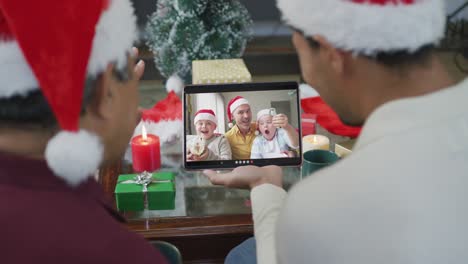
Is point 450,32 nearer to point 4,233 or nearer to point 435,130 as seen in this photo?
point 435,130

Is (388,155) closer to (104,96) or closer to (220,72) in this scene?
(104,96)

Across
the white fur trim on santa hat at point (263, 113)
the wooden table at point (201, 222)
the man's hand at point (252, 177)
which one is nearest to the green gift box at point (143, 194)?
the wooden table at point (201, 222)

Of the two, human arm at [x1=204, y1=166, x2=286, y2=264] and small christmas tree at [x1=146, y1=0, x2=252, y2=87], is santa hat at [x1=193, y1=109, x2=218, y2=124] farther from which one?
small christmas tree at [x1=146, y1=0, x2=252, y2=87]

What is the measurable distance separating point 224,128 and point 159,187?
0.21 m

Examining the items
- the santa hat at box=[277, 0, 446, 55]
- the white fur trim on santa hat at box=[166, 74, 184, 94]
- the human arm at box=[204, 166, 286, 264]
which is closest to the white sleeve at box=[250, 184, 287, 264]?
the human arm at box=[204, 166, 286, 264]

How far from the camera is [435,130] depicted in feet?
2.40

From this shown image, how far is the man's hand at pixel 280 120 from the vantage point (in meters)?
1.36

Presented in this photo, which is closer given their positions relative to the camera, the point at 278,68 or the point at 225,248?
the point at 225,248

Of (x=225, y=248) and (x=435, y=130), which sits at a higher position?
(x=435, y=130)

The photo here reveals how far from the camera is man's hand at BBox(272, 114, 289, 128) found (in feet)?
4.46

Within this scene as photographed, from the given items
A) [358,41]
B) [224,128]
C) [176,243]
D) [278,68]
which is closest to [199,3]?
[224,128]

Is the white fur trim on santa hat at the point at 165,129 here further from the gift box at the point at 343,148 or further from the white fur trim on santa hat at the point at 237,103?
the gift box at the point at 343,148

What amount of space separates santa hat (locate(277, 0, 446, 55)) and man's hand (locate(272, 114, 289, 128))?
0.53 m

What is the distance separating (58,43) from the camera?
699 mm
